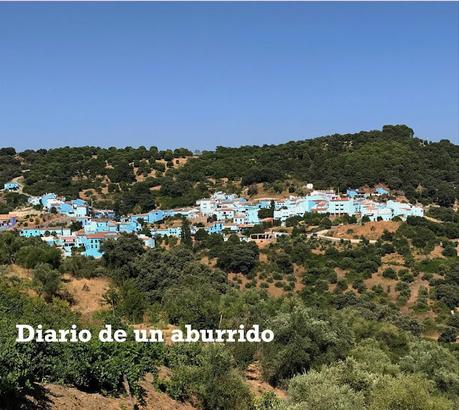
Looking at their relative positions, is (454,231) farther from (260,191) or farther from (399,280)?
(260,191)

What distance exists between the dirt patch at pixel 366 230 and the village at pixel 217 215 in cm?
362

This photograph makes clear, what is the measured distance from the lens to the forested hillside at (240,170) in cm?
7056

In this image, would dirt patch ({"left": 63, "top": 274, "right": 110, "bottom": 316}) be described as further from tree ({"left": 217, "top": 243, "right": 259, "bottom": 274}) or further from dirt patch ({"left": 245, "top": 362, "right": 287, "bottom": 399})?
tree ({"left": 217, "top": 243, "right": 259, "bottom": 274})

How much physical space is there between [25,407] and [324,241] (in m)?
43.6

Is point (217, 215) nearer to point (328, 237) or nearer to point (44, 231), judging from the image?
point (328, 237)

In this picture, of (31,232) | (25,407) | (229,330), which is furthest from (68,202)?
(25,407)

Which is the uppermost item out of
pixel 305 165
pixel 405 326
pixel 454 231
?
pixel 305 165

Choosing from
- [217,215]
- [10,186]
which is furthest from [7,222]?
[217,215]

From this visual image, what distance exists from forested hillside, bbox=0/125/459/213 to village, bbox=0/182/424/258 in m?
3.16

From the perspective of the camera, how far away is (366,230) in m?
54.1

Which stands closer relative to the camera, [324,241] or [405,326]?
[405,326]

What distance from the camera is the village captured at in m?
57.3

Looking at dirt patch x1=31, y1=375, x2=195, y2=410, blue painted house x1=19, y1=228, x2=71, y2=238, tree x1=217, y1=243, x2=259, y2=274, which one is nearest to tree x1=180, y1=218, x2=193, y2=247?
tree x1=217, y1=243, x2=259, y2=274

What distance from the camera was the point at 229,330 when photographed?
1873 cm
